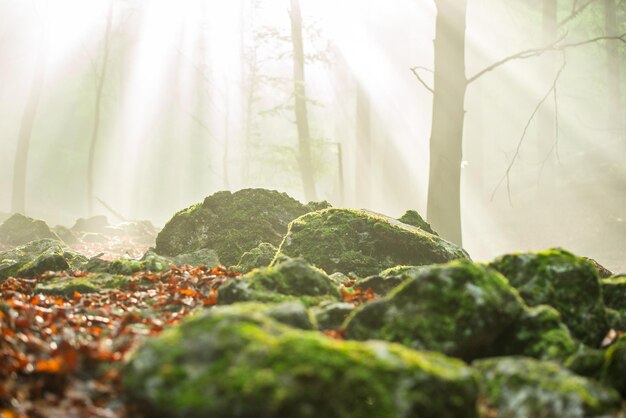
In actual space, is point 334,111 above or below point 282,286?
above

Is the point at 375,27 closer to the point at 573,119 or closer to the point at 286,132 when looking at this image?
the point at 573,119

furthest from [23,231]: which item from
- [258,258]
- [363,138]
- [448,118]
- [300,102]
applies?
[363,138]

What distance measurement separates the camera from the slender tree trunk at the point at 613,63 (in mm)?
25266

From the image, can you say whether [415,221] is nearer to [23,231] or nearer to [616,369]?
[616,369]

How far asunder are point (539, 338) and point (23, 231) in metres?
16.6

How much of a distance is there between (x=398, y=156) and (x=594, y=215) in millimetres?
10958

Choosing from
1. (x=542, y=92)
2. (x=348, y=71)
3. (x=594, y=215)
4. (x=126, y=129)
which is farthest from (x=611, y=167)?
(x=126, y=129)

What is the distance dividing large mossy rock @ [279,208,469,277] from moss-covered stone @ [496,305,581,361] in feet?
10.9

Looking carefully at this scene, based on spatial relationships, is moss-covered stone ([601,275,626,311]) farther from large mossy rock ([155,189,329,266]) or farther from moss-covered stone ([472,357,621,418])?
large mossy rock ([155,189,329,266])

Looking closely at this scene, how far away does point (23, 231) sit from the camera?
52.4ft

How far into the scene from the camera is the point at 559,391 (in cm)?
267

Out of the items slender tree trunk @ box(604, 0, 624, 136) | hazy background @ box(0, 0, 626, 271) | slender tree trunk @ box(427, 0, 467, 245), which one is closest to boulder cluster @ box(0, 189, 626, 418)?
slender tree trunk @ box(427, 0, 467, 245)

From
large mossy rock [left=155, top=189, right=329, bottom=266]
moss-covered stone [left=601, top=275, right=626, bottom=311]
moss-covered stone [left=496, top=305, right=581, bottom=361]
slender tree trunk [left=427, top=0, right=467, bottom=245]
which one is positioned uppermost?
A: slender tree trunk [left=427, top=0, right=467, bottom=245]

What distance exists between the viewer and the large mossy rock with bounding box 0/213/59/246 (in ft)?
50.9
